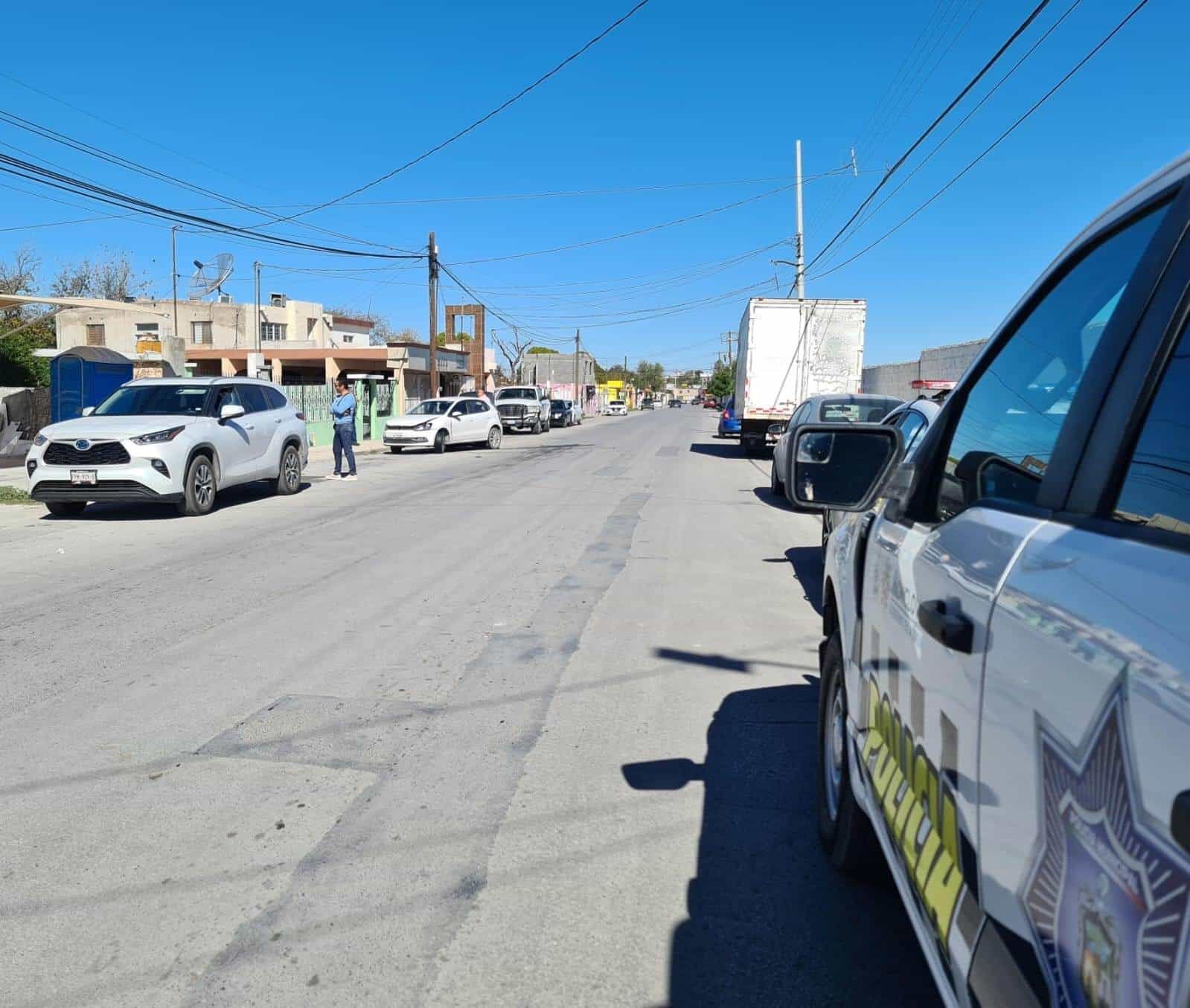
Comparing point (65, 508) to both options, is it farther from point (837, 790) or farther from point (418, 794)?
point (837, 790)

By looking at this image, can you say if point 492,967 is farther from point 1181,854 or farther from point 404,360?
point 404,360

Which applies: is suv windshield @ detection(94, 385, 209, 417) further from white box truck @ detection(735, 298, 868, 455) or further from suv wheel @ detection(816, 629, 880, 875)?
white box truck @ detection(735, 298, 868, 455)

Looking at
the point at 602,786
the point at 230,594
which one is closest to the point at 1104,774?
the point at 602,786

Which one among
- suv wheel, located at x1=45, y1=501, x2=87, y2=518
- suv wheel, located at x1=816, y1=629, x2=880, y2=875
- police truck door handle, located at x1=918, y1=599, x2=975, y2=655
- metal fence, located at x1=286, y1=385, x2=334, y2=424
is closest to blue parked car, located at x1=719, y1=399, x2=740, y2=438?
metal fence, located at x1=286, y1=385, x2=334, y2=424

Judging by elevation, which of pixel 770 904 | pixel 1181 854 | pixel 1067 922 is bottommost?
pixel 770 904

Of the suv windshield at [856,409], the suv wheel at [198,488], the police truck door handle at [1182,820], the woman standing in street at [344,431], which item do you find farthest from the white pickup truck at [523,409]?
the police truck door handle at [1182,820]

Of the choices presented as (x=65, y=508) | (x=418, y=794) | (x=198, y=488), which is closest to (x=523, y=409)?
(x=198, y=488)

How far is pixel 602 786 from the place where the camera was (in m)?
4.27

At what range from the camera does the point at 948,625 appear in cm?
192

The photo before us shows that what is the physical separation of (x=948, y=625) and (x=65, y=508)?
42.5 feet

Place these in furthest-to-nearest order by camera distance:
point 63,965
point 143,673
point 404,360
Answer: point 404,360, point 143,673, point 63,965

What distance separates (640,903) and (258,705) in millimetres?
2708

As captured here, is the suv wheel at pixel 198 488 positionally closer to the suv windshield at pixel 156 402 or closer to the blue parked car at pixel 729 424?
the suv windshield at pixel 156 402

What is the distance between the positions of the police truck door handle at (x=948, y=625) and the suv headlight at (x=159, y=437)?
38.4ft
